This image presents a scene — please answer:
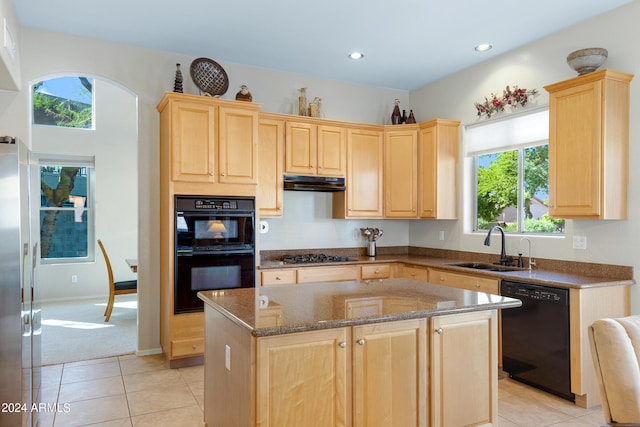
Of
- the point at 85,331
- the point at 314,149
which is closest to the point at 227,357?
the point at 314,149

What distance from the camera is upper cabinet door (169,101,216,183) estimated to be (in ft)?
12.8

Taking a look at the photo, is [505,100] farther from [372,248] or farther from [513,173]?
[372,248]

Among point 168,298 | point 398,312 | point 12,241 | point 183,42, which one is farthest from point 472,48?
point 12,241

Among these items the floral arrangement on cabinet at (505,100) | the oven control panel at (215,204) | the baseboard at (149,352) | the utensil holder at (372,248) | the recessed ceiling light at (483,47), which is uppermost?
the recessed ceiling light at (483,47)

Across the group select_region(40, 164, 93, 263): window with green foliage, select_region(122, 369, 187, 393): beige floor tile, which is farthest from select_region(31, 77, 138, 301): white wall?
select_region(122, 369, 187, 393): beige floor tile

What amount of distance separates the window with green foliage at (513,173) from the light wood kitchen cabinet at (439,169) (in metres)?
0.21

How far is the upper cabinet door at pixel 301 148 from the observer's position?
4723 millimetres

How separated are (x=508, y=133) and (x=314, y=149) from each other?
6.59 feet

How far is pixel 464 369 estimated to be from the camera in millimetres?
2361

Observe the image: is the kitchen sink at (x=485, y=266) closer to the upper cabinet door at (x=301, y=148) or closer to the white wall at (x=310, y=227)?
the white wall at (x=310, y=227)

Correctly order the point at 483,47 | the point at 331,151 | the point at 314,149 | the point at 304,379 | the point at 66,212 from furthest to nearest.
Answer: the point at 66,212
the point at 331,151
the point at 314,149
the point at 483,47
the point at 304,379

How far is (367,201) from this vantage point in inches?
203

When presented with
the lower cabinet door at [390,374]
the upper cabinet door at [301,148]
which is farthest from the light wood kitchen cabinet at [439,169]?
the lower cabinet door at [390,374]

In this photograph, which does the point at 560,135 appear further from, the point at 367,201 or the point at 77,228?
the point at 77,228
